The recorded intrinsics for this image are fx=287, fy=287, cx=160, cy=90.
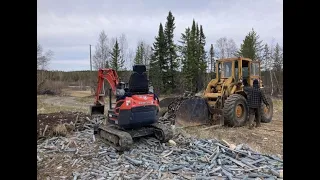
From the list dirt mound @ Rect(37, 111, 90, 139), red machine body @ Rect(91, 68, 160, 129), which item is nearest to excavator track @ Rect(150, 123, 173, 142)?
red machine body @ Rect(91, 68, 160, 129)

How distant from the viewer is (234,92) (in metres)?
9.49

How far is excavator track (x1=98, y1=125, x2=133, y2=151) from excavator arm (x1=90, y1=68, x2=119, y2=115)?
996 millimetres

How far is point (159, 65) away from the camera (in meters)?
29.8

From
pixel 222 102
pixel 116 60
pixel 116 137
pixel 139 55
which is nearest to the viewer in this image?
pixel 116 137

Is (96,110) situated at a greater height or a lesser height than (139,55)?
lesser

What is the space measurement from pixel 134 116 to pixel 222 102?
3.96 metres

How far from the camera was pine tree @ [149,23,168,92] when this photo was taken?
29234 mm

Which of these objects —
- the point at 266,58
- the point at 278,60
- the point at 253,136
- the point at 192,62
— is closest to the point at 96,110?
the point at 253,136

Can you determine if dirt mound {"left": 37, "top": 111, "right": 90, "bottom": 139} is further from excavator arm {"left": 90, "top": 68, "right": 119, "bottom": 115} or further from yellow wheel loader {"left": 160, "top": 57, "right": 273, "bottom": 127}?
yellow wheel loader {"left": 160, "top": 57, "right": 273, "bottom": 127}

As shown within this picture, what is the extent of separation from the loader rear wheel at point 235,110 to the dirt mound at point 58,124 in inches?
175

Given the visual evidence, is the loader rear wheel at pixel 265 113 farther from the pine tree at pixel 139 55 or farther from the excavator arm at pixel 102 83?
the pine tree at pixel 139 55

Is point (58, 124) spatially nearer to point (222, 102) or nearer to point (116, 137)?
point (116, 137)
